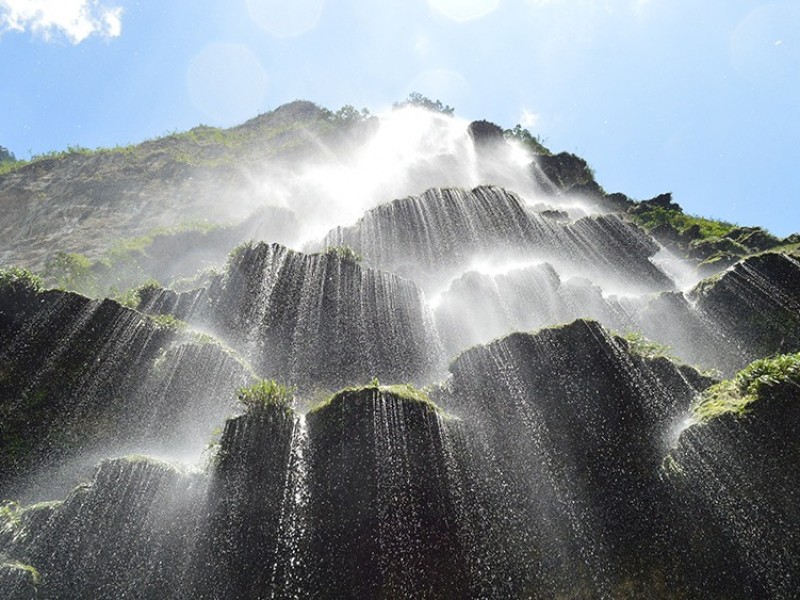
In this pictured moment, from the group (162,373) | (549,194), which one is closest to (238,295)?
(162,373)

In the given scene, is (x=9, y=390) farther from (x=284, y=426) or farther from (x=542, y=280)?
(x=542, y=280)

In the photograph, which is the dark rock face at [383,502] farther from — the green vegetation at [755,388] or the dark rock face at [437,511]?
the green vegetation at [755,388]

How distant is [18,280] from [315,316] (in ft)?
27.9

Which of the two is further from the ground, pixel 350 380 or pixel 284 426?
pixel 350 380

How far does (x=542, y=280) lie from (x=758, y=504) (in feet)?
37.2

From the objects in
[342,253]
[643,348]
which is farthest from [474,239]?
[643,348]

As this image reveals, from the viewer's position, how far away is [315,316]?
17.3 meters

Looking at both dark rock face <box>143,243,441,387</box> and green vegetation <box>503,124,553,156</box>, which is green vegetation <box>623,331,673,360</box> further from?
green vegetation <box>503,124,553,156</box>

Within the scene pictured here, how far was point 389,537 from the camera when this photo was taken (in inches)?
352

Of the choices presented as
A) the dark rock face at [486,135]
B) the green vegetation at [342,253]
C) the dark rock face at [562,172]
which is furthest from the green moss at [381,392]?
the dark rock face at [486,135]

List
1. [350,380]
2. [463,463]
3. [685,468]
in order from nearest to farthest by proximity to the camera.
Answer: [685,468]
[463,463]
[350,380]

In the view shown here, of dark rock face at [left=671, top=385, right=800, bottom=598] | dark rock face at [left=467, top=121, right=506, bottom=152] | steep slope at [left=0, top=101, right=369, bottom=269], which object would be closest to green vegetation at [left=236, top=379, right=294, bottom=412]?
dark rock face at [left=671, top=385, right=800, bottom=598]

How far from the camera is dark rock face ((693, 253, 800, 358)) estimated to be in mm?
16125

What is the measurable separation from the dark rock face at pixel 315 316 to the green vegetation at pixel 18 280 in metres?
4.46
